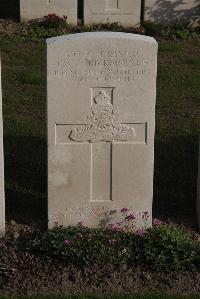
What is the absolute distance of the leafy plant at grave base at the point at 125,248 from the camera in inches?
212

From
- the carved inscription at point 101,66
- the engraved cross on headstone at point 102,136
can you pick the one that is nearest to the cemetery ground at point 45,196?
the engraved cross on headstone at point 102,136

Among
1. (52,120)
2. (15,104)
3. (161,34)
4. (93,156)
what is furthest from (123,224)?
(161,34)

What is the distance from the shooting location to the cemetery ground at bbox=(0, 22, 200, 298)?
526 cm

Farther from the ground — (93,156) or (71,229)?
(93,156)

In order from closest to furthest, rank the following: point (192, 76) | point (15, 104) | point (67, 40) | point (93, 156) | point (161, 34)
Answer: point (67, 40) < point (93, 156) < point (15, 104) < point (192, 76) < point (161, 34)

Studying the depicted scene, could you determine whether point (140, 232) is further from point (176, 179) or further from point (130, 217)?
point (176, 179)

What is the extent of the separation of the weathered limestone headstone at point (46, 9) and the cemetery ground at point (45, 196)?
2.73 metres

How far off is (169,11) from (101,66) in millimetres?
9245

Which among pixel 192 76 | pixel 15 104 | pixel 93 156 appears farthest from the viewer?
pixel 192 76

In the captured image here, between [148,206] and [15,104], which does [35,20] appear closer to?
[15,104]

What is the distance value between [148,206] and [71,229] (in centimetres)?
67

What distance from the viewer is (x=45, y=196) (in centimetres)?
667

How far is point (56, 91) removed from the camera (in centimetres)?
557

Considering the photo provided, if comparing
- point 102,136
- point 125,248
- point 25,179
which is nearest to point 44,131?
point 25,179
